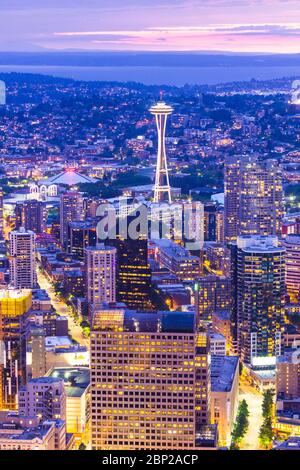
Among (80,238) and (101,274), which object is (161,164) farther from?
(101,274)

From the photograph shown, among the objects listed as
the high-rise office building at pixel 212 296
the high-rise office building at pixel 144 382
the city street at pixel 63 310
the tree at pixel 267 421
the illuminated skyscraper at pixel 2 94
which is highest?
the illuminated skyscraper at pixel 2 94

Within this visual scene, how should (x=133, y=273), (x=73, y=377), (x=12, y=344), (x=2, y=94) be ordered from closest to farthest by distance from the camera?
(x=73, y=377) < (x=12, y=344) < (x=133, y=273) < (x=2, y=94)

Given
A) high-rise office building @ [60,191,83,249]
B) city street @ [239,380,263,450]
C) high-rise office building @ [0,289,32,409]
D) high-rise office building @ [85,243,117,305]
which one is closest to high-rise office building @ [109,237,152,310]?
high-rise office building @ [85,243,117,305]

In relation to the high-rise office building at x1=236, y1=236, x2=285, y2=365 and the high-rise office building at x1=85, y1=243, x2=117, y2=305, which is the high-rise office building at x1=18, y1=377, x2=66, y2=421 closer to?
the high-rise office building at x1=236, y1=236, x2=285, y2=365

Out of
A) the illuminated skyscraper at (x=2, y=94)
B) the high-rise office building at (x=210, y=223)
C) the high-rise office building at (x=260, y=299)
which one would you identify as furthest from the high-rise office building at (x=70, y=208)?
the high-rise office building at (x=260, y=299)

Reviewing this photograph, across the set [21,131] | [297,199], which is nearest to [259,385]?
[297,199]

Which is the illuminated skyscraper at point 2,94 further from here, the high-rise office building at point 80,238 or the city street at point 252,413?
the city street at point 252,413

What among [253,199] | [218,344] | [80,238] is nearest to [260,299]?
[218,344]
